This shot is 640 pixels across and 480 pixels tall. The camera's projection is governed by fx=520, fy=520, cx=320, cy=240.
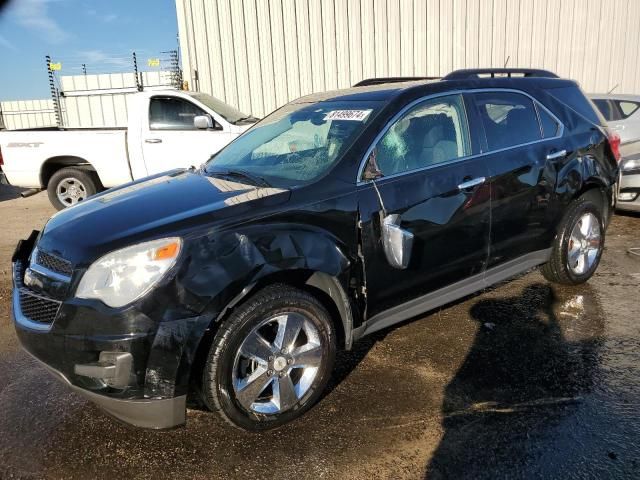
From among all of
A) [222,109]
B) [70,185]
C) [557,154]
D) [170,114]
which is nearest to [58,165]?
[70,185]

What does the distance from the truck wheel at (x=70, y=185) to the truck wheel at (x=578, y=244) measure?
6.97 metres

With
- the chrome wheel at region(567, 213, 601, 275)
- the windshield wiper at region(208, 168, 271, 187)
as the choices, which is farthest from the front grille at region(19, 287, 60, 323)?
the chrome wheel at region(567, 213, 601, 275)

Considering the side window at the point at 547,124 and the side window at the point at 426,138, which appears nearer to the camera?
the side window at the point at 426,138

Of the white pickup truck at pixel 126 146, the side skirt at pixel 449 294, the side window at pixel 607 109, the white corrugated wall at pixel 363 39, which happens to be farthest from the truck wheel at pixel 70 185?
the side window at pixel 607 109

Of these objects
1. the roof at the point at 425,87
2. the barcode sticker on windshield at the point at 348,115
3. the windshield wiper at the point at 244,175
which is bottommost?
the windshield wiper at the point at 244,175

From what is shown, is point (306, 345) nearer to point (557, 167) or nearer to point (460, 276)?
point (460, 276)

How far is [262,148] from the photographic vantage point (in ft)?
11.9

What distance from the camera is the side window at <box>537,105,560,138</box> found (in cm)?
394

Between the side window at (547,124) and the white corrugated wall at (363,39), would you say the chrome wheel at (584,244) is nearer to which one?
the side window at (547,124)

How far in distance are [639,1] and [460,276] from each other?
13803 millimetres

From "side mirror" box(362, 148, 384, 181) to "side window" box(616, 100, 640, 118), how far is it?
7032 mm

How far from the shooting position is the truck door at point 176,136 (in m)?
7.77

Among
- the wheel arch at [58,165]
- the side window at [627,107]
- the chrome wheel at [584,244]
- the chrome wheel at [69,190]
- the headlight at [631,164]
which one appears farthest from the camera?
the chrome wheel at [69,190]

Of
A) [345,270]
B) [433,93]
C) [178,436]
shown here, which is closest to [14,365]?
[178,436]
